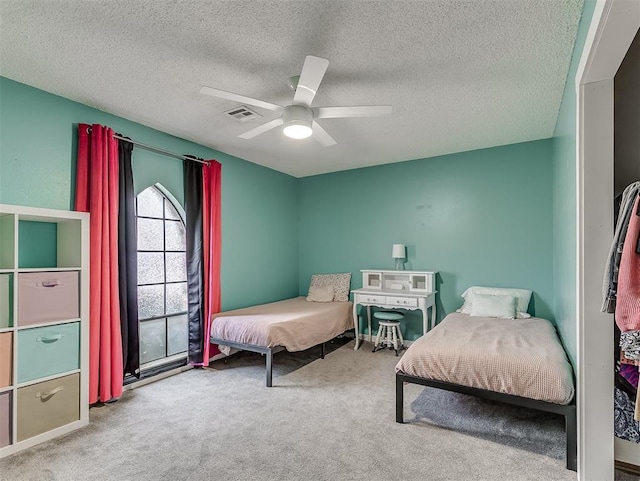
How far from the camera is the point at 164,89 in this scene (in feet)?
8.64

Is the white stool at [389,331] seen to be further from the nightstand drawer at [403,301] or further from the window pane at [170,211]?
the window pane at [170,211]

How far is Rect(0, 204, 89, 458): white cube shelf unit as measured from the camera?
85.3 inches

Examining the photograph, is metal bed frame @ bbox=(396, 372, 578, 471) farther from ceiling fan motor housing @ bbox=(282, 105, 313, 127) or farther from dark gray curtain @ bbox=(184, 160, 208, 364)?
dark gray curtain @ bbox=(184, 160, 208, 364)

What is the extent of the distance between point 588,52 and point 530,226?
8.73 feet

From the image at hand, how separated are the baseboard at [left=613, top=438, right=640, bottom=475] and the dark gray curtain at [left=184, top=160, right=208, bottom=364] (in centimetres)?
344

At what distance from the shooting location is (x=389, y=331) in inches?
172

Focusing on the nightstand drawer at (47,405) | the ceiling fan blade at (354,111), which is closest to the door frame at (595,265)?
the ceiling fan blade at (354,111)

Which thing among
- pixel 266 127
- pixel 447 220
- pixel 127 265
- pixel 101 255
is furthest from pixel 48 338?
pixel 447 220

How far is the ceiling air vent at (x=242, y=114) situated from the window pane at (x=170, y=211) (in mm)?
1340

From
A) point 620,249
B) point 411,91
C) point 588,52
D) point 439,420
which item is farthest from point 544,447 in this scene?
point 411,91

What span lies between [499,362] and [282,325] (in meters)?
1.93

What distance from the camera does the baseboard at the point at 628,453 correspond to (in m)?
1.80

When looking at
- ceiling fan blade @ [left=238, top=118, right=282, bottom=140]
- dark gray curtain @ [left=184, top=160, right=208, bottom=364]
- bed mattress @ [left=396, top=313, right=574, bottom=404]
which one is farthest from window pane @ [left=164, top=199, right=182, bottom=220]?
bed mattress @ [left=396, top=313, right=574, bottom=404]

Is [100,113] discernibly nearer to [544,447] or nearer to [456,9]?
[456,9]
